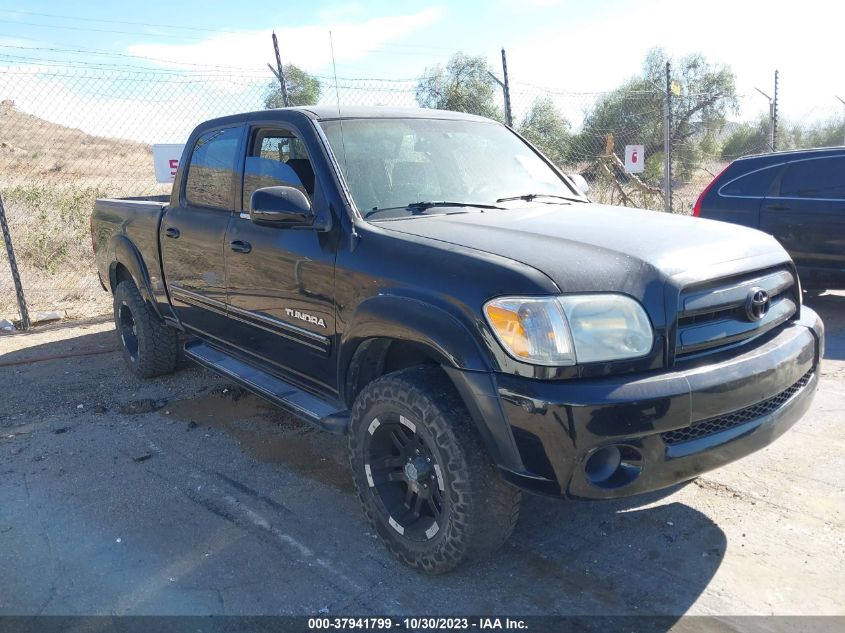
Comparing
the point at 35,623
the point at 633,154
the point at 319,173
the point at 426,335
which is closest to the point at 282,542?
the point at 35,623

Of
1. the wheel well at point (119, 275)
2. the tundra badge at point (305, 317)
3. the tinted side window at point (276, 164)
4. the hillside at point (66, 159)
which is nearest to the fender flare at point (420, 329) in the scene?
the tundra badge at point (305, 317)

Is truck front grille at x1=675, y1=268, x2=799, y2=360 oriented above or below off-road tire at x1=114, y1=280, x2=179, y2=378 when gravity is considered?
above

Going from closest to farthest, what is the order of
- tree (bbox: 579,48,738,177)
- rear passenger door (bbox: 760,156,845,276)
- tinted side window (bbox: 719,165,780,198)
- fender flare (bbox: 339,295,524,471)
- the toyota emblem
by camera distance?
fender flare (bbox: 339,295,524,471), the toyota emblem, rear passenger door (bbox: 760,156,845,276), tinted side window (bbox: 719,165,780,198), tree (bbox: 579,48,738,177)

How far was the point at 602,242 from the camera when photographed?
9.62ft

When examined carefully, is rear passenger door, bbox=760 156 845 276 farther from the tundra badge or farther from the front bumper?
the tundra badge

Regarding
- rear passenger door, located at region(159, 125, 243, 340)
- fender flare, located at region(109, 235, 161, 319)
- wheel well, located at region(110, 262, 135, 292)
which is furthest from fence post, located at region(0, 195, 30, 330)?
rear passenger door, located at region(159, 125, 243, 340)

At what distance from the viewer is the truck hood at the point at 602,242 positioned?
266 centimetres

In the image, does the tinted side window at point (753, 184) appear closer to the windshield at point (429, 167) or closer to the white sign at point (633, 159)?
the white sign at point (633, 159)

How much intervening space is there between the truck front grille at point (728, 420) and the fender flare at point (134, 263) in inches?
162

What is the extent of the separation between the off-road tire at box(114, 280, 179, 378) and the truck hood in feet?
10.1

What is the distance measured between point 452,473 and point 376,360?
2.58ft

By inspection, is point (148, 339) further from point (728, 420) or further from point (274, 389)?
point (728, 420)

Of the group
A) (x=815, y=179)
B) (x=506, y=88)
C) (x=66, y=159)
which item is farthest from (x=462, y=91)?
(x=66, y=159)

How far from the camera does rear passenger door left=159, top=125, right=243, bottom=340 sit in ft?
14.3
